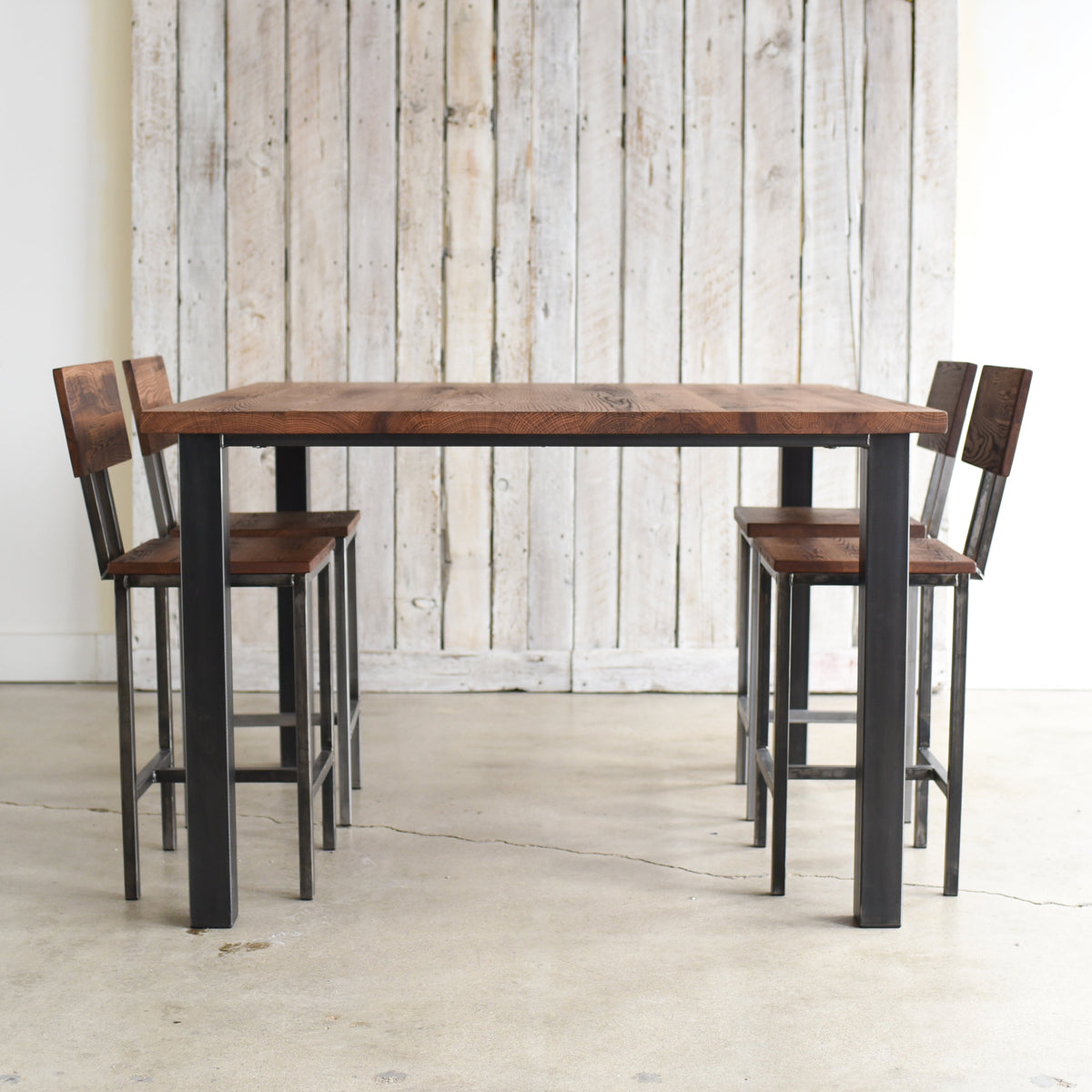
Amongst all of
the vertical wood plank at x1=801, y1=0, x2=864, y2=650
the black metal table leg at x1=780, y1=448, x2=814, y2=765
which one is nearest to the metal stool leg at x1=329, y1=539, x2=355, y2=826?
the black metal table leg at x1=780, y1=448, x2=814, y2=765

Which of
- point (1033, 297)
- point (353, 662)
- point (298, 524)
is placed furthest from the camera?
point (1033, 297)

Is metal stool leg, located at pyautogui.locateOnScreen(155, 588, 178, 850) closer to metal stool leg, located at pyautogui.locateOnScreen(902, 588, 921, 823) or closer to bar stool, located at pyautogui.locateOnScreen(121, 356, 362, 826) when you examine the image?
bar stool, located at pyautogui.locateOnScreen(121, 356, 362, 826)

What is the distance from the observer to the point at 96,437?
2471mm

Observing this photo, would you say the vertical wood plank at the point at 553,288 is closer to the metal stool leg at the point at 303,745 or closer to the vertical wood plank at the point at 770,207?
the vertical wood plank at the point at 770,207

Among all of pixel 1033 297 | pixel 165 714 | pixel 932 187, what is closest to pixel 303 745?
pixel 165 714

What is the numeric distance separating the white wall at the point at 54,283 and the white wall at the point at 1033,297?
282 cm

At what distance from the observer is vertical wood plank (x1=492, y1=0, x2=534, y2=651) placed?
3984mm

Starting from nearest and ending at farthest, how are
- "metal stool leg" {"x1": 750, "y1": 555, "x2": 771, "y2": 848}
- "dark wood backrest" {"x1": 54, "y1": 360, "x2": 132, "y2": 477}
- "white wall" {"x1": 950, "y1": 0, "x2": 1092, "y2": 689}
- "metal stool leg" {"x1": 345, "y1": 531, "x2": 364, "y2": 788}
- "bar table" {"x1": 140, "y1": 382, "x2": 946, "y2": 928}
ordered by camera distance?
"bar table" {"x1": 140, "y1": 382, "x2": 946, "y2": 928}, "dark wood backrest" {"x1": 54, "y1": 360, "x2": 132, "y2": 477}, "metal stool leg" {"x1": 750, "y1": 555, "x2": 771, "y2": 848}, "metal stool leg" {"x1": 345, "y1": 531, "x2": 364, "y2": 788}, "white wall" {"x1": 950, "y1": 0, "x2": 1092, "y2": 689}

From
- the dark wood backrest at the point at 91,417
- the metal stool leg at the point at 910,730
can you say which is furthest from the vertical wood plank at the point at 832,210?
the dark wood backrest at the point at 91,417

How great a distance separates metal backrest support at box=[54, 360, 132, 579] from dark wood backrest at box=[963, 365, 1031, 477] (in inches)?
68.7

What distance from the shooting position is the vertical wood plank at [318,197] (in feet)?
13.1

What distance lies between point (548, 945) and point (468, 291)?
2.39 meters

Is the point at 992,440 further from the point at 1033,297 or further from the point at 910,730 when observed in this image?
the point at 1033,297

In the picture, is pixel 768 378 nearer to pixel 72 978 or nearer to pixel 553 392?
pixel 553 392
